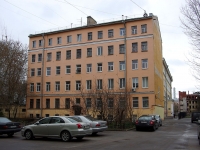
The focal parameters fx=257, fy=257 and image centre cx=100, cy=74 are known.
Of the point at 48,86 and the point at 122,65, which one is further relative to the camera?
the point at 48,86

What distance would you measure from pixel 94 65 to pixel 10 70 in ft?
48.6

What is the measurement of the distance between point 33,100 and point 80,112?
2262 centimetres

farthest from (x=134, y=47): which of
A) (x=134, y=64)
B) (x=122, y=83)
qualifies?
(x=122, y=83)

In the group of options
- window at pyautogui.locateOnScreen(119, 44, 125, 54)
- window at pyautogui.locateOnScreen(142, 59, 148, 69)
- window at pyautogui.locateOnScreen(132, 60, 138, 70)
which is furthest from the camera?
window at pyautogui.locateOnScreen(119, 44, 125, 54)

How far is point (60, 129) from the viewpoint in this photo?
603 inches

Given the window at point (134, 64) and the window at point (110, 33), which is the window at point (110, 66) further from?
the window at point (110, 33)

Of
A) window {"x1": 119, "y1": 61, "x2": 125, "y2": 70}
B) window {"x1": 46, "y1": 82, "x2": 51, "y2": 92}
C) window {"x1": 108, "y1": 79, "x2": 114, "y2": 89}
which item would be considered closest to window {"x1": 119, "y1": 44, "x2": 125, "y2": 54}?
window {"x1": 119, "y1": 61, "x2": 125, "y2": 70}

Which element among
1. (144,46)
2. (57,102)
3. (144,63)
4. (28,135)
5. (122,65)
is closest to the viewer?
(28,135)

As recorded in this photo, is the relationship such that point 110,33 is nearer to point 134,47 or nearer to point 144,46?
point 134,47

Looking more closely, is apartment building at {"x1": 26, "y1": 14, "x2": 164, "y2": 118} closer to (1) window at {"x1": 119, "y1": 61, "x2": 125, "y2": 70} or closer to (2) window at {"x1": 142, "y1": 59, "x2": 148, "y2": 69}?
(1) window at {"x1": 119, "y1": 61, "x2": 125, "y2": 70}

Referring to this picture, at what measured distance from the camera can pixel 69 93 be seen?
162ft

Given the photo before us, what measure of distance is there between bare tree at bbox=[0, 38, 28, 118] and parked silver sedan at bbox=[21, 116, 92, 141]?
25.0 metres

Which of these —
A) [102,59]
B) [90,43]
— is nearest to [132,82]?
[102,59]

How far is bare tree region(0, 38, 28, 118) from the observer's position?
39.4 meters
